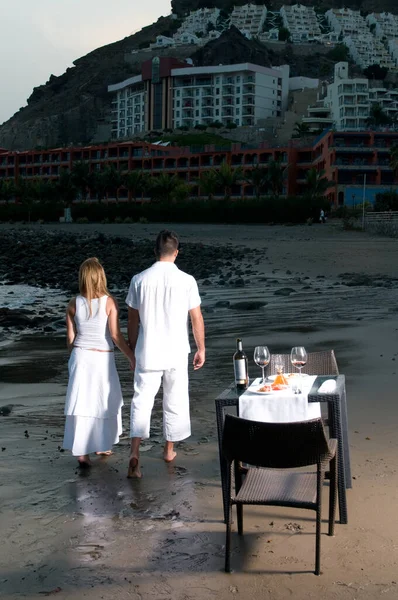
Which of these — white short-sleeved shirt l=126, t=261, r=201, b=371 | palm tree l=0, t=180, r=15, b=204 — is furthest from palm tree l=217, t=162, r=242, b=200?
white short-sleeved shirt l=126, t=261, r=201, b=371

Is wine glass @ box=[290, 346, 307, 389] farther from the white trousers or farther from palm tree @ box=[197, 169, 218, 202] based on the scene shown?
palm tree @ box=[197, 169, 218, 202]

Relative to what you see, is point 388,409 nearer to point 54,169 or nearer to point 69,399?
point 69,399

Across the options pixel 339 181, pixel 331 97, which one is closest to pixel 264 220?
pixel 339 181

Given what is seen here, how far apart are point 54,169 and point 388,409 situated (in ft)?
435

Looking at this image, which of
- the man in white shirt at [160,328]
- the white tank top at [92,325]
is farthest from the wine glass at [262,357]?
the white tank top at [92,325]

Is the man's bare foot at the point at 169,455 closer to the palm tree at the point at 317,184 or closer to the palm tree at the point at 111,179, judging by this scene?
the palm tree at the point at 317,184

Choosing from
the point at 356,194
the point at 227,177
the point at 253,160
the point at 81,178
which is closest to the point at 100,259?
the point at 356,194

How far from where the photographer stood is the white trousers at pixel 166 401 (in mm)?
6719

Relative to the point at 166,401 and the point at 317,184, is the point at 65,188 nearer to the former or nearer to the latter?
the point at 317,184

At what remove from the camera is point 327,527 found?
5.54 m

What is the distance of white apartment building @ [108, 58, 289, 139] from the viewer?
17750 centimetres

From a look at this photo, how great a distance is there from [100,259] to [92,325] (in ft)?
105

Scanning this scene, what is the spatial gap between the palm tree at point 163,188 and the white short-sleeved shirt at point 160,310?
3797 inches

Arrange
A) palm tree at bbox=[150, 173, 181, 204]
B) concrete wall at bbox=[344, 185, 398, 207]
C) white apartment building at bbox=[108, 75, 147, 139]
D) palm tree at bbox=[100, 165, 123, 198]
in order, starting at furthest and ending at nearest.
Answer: white apartment building at bbox=[108, 75, 147, 139]
palm tree at bbox=[100, 165, 123, 198]
palm tree at bbox=[150, 173, 181, 204]
concrete wall at bbox=[344, 185, 398, 207]
